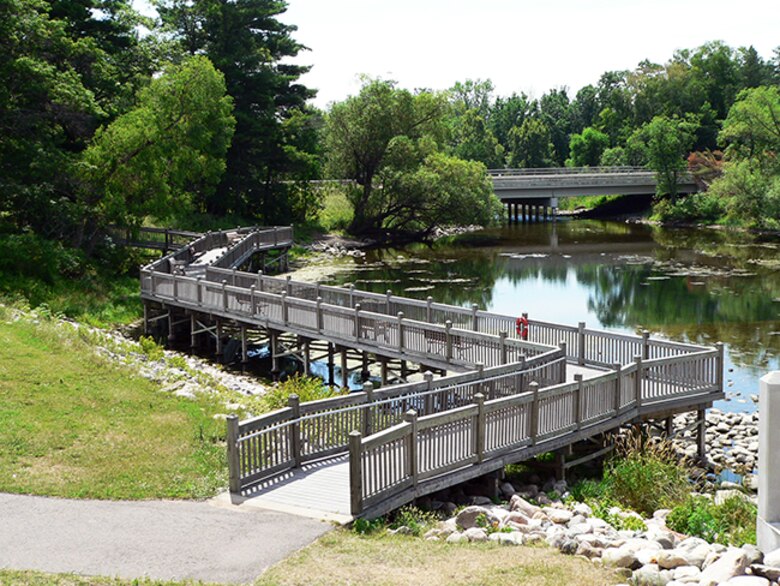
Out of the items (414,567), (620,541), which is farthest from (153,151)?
(620,541)

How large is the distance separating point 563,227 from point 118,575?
79452 mm

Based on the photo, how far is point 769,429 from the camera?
415 inches

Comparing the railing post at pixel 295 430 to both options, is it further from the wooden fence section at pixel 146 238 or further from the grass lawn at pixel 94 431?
the wooden fence section at pixel 146 238

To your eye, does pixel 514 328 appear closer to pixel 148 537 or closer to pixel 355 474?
pixel 355 474

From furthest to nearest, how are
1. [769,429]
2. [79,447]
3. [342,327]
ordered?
[342,327] < [79,447] < [769,429]

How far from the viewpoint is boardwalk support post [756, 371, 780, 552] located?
34.2 ft

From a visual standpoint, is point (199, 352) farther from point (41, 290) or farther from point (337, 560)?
point (337, 560)

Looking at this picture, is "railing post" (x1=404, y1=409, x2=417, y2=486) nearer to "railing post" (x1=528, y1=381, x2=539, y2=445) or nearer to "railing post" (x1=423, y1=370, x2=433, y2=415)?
"railing post" (x1=423, y1=370, x2=433, y2=415)

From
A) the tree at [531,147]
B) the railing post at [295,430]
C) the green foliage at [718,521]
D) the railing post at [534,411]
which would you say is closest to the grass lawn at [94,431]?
the railing post at [295,430]

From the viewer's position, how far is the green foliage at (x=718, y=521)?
1197 cm

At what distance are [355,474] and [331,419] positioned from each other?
9.37 ft

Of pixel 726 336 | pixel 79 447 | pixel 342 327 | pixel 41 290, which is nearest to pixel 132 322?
pixel 41 290

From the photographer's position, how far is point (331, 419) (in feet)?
48.5

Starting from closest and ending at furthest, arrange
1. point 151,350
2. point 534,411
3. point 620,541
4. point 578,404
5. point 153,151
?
point 620,541, point 534,411, point 578,404, point 151,350, point 153,151
